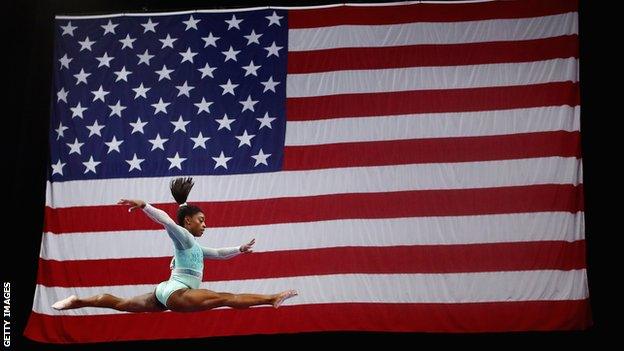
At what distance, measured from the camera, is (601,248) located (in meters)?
6.84

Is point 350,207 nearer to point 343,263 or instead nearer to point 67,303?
point 343,263

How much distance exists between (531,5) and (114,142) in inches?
150

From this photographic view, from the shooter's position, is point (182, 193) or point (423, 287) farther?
point (182, 193)

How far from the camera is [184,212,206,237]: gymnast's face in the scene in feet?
22.9

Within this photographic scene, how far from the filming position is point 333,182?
23.2ft

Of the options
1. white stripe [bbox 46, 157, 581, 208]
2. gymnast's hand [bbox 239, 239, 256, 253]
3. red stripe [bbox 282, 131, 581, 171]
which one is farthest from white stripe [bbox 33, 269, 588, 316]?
red stripe [bbox 282, 131, 581, 171]

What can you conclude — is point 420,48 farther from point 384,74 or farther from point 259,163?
point 259,163

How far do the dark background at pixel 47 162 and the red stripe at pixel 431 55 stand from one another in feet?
1.04


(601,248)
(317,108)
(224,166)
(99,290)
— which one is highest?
(317,108)

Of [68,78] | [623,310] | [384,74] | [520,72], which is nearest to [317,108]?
[384,74]

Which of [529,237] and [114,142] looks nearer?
[529,237]

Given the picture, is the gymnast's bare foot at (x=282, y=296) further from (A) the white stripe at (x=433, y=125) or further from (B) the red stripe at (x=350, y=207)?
(A) the white stripe at (x=433, y=125)

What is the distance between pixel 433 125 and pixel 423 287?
1.36 meters
